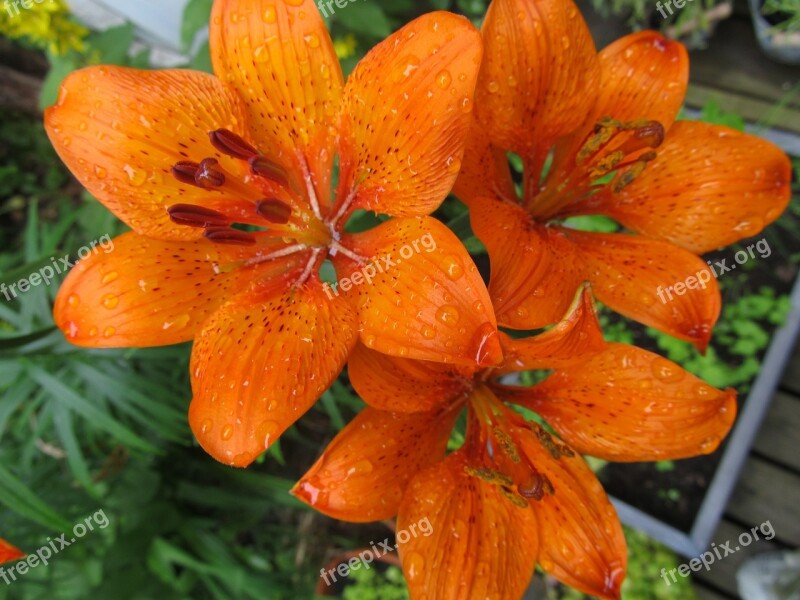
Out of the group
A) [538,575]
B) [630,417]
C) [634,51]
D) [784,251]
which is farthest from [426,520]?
[784,251]

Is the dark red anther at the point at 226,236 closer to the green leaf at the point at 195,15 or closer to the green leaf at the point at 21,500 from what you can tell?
the green leaf at the point at 21,500

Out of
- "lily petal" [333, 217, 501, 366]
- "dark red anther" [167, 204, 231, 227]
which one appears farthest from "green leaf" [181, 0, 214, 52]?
"lily petal" [333, 217, 501, 366]

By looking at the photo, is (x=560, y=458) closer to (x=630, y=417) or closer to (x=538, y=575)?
(x=630, y=417)

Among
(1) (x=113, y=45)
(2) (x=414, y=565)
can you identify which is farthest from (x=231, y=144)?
(1) (x=113, y=45)

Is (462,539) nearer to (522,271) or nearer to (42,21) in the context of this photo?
(522,271)

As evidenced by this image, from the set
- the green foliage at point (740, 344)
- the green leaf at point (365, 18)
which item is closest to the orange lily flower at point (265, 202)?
the green leaf at point (365, 18)

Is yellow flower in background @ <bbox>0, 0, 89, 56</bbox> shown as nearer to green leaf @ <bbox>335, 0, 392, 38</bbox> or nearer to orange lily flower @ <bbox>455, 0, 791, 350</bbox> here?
green leaf @ <bbox>335, 0, 392, 38</bbox>
